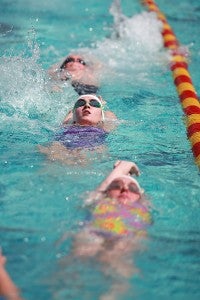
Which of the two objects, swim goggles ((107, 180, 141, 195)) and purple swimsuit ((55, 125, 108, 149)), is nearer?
swim goggles ((107, 180, 141, 195))

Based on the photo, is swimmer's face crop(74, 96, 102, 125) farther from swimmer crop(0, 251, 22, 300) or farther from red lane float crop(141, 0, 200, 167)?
swimmer crop(0, 251, 22, 300)

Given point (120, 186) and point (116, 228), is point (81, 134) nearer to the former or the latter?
point (120, 186)

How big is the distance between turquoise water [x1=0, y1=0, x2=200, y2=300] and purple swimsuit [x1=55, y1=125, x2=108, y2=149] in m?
0.13

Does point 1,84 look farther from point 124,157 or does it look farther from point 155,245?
point 155,245

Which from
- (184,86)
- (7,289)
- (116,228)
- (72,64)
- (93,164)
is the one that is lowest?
(7,289)

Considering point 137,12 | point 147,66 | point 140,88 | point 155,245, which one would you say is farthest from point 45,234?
point 137,12

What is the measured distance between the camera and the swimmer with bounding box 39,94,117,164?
14.9ft

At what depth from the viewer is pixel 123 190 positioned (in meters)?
3.51

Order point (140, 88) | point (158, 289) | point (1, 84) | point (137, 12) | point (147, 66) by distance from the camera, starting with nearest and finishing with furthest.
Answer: point (158, 289)
point (1, 84)
point (140, 88)
point (147, 66)
point (137, 12)

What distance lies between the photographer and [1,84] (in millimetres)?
5898

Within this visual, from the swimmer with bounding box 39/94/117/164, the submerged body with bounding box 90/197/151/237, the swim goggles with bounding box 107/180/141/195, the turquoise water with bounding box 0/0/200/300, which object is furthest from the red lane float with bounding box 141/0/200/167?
the submerged body with bounding box 90/197/151/237

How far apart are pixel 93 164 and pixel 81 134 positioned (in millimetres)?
506

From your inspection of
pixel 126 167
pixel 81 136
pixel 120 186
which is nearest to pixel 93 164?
pixel 81 136

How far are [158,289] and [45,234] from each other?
0.79 m
